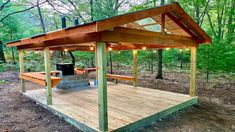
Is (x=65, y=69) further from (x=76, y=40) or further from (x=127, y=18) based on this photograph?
(x=127, y=18)

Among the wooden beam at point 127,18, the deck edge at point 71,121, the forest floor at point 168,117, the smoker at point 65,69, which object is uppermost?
the wooden beam at point 127,18

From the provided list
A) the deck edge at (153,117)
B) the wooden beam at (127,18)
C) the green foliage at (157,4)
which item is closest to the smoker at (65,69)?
the green foliage at (157,4)

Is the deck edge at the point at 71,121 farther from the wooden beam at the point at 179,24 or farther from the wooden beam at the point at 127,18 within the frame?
the wooden beam at the point at 179,24

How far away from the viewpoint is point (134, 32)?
3758 millimetres

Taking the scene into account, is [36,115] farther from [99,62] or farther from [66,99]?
[99,62]

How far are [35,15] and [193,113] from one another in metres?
16.7

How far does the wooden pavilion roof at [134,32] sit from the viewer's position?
3.16m

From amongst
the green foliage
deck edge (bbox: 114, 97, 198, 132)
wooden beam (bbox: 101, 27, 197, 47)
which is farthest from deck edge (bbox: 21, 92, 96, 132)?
the green foliage

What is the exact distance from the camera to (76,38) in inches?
152

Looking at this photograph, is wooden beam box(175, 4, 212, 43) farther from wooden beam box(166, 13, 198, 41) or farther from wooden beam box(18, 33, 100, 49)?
wooden beam box(18, 33, 100, 49)

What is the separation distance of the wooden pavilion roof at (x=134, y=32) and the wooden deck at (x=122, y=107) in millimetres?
1838

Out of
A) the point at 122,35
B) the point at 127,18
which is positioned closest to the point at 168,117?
the point at 122,35

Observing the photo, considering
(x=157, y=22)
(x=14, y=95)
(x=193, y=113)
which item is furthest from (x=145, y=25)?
(x=14, y=95)

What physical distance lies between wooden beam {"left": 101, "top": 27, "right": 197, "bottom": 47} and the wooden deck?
1.87 m
